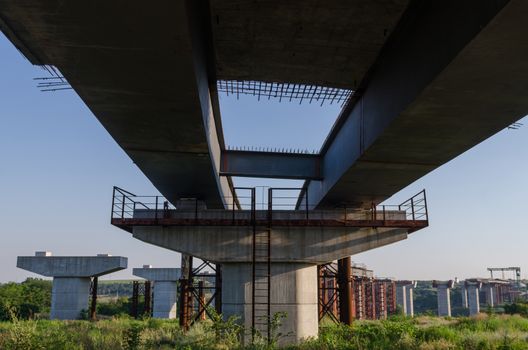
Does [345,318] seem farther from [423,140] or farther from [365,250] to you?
[423,140]

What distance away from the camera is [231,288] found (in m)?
17.8

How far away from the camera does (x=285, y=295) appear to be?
17.7m

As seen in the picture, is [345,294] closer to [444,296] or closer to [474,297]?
[474,297]

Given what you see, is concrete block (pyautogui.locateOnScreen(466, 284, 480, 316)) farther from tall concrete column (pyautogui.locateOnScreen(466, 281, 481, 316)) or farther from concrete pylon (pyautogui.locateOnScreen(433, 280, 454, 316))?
concrete pylon (pyautogui.locateOnScreen(433, 280, 454, 316))

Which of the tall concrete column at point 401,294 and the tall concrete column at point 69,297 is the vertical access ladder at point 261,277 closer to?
the tall concrete column at point 69,297

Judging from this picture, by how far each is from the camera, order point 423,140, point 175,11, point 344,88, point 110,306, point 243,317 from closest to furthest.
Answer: point 175,11 < point 423,140 < point 344,88 < point 243,317 < point 110,306

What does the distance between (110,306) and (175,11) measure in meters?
64.3

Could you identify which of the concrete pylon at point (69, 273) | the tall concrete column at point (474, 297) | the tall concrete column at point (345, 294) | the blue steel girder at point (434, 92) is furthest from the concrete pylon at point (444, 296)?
the blue steel girder at point (434, 92)

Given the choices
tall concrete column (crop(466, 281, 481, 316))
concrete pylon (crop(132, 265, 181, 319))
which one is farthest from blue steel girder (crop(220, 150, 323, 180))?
tall concrete column (crop(466, 281, 481, 316))

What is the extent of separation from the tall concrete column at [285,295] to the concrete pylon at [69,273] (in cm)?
2566

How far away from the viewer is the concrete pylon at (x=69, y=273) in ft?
131

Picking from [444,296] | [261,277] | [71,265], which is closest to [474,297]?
[444,296]

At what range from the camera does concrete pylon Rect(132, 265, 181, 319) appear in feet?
164

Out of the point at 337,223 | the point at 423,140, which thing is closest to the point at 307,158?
the point at 337,223
